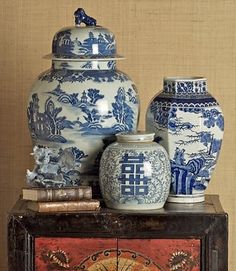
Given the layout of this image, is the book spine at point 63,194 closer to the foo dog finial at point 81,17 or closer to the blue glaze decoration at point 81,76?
the blue glaze decoration at point 81,76

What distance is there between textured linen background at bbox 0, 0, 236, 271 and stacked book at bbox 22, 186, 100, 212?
0.52 metres

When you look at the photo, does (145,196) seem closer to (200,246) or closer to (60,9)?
(200,246)

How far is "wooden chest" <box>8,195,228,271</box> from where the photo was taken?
5.39ft

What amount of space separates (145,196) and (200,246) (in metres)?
0.14

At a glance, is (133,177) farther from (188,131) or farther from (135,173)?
(188,131)

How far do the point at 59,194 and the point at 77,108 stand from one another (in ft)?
0.57

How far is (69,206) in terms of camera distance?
5.46 ft

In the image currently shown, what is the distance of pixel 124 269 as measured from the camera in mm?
1651

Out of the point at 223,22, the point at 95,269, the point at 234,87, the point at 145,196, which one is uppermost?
the point at 223,22

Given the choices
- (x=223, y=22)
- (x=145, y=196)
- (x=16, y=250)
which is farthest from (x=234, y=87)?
(x=16, y=250)

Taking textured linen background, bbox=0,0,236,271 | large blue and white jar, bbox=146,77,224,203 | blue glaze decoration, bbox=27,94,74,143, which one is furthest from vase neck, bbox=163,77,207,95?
textured linen background, bbox=0,0,236,271

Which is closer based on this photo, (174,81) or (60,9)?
(174,81)

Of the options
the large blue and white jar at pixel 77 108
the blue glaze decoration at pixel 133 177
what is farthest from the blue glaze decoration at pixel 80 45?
the blue glaze decoration at pixel 133 177

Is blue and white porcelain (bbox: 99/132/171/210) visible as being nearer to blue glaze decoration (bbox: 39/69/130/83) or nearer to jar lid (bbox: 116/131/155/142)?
jar lid (bbox: 116/131/155/142)
